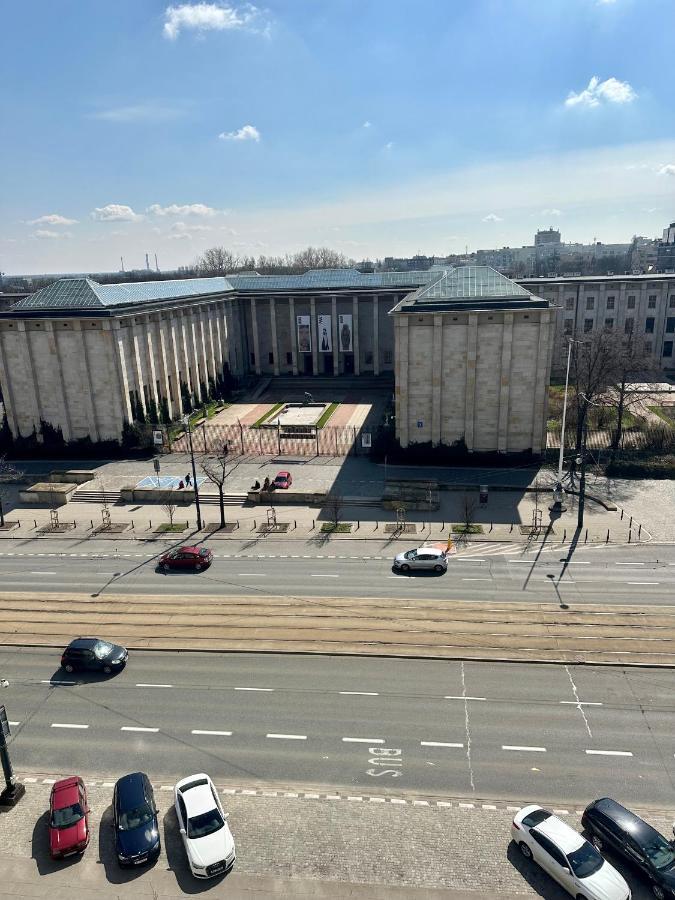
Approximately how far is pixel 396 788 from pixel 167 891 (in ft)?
24.4

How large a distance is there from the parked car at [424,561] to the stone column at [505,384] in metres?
21.4

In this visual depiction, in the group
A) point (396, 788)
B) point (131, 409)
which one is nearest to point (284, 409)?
point (131, 409)

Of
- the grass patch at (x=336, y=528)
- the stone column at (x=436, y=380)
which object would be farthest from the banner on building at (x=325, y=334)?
the grass patch at (x=336, y=528)

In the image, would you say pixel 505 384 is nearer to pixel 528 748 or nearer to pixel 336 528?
pixel 336 528

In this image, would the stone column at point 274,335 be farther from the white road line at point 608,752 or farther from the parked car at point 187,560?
the white road line at point 608,752

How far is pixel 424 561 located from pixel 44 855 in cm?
2239

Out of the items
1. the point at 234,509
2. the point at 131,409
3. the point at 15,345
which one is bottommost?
the point at 234,509

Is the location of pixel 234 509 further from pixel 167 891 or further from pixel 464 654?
pixel 167 891

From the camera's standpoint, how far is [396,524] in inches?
1678

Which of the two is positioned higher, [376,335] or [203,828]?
[376,335]

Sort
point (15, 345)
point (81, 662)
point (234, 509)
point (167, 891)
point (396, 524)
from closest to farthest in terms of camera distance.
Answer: point (167, 891)
point (81, 662)
point (396, 524)
point (234, 509)
point (15, 345)

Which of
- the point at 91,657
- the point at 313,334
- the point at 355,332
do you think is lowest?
the point at 91,657

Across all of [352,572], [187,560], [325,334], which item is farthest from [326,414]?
[352,572]

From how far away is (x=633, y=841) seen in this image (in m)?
16.6
